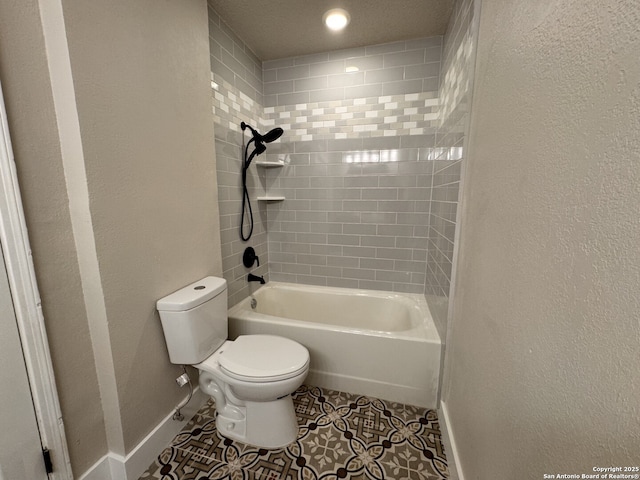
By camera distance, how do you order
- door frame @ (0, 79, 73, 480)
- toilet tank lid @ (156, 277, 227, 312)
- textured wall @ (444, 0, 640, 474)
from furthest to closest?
toilet tank lid @ (156, 277, 227, 312)
door frame @ (0, 79, 73, 480)
textured wall @ (444, 0, 640, 474)

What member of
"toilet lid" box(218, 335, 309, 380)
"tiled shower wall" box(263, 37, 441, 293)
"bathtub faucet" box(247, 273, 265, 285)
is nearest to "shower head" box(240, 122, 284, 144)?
"tiled shower wall" box(263, 37, 441, 293)

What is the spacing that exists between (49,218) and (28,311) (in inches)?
12.2

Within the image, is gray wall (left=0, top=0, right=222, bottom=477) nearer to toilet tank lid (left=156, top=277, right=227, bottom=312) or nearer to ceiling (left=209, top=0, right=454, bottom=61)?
toilet tank lid (left=156, top=277, right=227, bottom=312)

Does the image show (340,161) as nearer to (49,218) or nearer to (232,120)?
(232,120)

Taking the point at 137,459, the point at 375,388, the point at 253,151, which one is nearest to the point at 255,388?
the point at 137,459

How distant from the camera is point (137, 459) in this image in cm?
114

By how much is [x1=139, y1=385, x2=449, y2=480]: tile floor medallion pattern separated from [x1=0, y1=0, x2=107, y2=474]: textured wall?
0.40 m

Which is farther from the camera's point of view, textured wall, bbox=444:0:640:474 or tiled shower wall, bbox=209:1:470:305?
tiled shower wall, bbox=209:1:470:305

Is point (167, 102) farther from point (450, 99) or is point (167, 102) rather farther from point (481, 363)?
point (481, 363)

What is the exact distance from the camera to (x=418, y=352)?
1.52 m

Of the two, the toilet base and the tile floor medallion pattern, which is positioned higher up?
the toilet base

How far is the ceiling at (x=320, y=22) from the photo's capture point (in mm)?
1549

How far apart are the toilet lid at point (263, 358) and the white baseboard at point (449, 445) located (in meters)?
0.75

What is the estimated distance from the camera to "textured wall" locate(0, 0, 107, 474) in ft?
2.60
